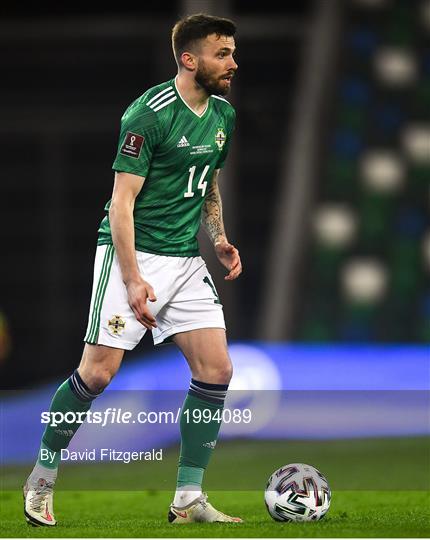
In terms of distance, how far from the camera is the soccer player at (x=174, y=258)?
479 centimetres

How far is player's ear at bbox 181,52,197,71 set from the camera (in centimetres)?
485

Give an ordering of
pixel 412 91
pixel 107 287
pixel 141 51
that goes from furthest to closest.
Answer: pixel 141 51
pixel 412 91
pixel 107 287

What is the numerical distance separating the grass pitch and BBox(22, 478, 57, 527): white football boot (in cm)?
4

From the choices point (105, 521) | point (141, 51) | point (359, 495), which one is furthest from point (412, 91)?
point (105, 521)

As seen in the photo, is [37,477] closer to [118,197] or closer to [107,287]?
[107,287]

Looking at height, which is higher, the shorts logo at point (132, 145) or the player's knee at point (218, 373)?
the shorts logo at point (132, 145)

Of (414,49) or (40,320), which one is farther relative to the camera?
(40,320)

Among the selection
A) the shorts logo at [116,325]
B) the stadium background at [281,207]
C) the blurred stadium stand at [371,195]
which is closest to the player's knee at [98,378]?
the shorts logo at [116,325]

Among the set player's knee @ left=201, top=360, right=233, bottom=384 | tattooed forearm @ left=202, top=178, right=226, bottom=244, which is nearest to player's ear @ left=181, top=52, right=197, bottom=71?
tattooed forearm @ left=202, top=178, right=226, bottom=244

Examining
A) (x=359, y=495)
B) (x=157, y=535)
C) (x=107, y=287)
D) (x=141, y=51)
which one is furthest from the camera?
(x=141, y=51)

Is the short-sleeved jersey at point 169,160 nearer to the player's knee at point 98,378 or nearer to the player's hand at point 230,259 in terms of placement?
the player's hand at point 230,259

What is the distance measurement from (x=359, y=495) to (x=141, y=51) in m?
13.7

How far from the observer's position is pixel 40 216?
19.5 meters

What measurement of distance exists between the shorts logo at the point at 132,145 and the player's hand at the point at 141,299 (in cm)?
43
